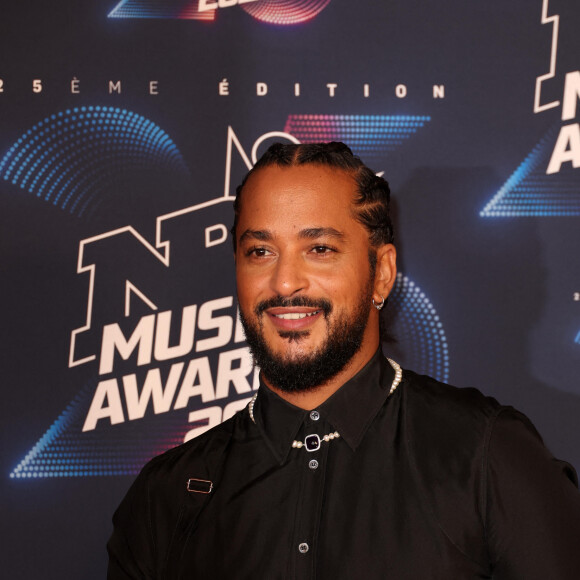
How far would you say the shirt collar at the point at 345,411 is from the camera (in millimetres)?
1546

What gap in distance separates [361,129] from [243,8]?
499 millimetres

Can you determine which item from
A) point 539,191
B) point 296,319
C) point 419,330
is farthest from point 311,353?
point 539,191

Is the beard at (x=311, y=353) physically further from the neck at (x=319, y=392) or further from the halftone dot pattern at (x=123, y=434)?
the halftone dot pattern at (x=123, y=434)

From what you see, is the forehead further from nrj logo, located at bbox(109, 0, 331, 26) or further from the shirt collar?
nrj logo, located at bbox(109, 0, 331, 26)

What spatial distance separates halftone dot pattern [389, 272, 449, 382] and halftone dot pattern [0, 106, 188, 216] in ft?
2.36

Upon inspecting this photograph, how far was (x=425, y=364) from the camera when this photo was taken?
2203 millimetres

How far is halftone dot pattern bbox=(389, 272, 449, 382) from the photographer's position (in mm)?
2193

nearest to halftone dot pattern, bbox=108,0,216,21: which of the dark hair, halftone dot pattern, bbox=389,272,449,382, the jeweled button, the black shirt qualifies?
the dark hair

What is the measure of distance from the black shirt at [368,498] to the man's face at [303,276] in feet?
0.29

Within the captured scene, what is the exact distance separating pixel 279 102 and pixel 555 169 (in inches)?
32.0

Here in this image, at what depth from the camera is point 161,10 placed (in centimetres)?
228

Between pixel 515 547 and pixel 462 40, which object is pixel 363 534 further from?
pixel 462 40

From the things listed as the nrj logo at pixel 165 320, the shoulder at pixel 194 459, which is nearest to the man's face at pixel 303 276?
the shoulder at pixel 194 459

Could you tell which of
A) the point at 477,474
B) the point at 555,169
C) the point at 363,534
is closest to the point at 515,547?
the point at 477,474
